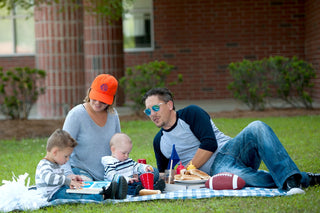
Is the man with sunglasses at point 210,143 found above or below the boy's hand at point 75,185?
above

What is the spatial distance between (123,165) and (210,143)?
0.87 meters

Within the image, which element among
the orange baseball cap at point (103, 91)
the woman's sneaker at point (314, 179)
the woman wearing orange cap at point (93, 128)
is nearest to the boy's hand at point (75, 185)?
the woman wearing orange cap at point (93, 128)

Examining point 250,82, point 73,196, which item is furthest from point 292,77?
point 73,196

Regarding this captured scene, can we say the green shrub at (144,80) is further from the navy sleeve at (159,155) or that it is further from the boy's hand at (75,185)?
the boy's hand at (75,185)

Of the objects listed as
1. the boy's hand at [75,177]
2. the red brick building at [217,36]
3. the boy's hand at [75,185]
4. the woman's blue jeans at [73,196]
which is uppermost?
the red brick building at [217,36]

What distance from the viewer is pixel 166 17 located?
1584cm

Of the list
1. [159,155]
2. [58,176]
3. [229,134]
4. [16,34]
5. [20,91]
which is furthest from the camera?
[16,34]

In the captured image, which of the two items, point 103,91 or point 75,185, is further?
A: point 103,91

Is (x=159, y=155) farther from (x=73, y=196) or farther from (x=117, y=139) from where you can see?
(x=73, y=196)

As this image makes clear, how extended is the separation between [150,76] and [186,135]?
268 inches

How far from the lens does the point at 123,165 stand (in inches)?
191

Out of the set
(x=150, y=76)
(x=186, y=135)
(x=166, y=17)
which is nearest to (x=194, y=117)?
(x=186, y=135)

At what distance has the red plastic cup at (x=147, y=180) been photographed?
475 centimetres

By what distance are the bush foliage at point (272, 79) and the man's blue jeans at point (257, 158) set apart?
692 cm
